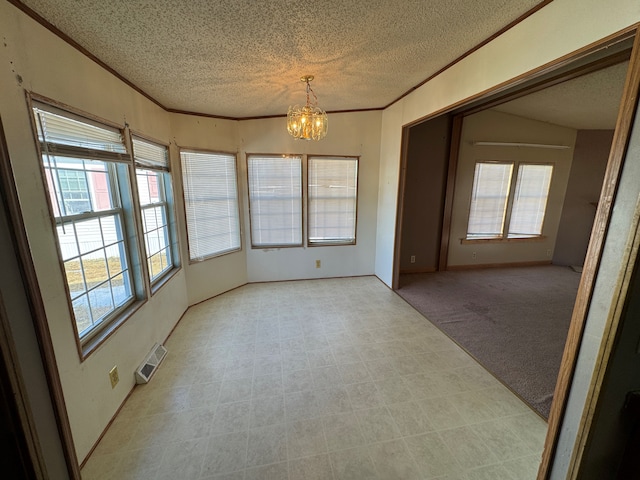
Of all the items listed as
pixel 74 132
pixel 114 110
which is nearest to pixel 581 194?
pixel 114 110

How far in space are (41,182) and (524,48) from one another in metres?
2.90

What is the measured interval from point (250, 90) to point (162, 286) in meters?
2.21

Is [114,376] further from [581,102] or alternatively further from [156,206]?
[581,102]

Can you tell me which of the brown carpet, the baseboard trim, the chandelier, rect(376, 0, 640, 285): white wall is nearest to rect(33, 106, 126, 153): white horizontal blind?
the chandelier

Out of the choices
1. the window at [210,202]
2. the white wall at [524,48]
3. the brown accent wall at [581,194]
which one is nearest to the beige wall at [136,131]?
the window at [210,202]

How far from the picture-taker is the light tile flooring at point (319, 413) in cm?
146

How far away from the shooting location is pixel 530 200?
15.9 ft

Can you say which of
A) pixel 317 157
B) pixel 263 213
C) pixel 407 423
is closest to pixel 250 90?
pixel 317 157

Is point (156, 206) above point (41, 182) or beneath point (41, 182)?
beneath

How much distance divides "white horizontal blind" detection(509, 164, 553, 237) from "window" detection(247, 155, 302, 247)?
409 centimetres

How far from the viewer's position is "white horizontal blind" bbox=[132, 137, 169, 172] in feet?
7.54

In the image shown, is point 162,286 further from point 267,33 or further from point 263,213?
point 267,33

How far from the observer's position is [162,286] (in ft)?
8.59

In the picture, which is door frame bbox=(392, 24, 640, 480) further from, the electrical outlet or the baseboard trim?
the baseboard trim
